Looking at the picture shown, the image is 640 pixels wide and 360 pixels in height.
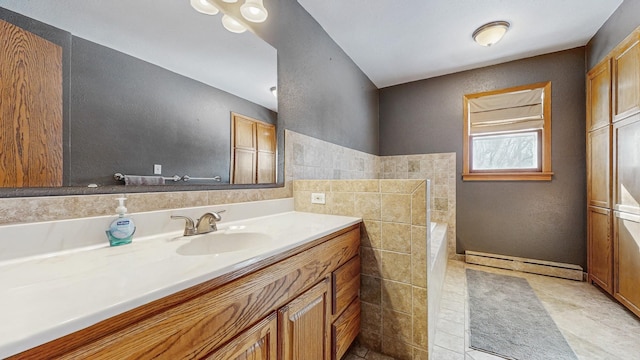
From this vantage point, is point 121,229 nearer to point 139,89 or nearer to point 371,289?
point 139,89

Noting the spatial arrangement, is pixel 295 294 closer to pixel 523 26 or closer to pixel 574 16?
pixel 523 26

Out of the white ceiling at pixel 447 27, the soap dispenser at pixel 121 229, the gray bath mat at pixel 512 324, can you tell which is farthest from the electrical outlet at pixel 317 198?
the white ceiling at pixel 447 27

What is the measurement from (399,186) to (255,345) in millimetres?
1003

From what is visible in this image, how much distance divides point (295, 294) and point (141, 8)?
1352 mm

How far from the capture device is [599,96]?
2.19m

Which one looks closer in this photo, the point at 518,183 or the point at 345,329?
the point at 345,329

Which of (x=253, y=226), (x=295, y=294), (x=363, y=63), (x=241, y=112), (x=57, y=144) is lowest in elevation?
(x=295, y=294)

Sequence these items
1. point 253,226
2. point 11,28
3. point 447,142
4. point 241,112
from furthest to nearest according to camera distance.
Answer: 1. point 447,142
2. point 241,112
3. point 253,226
4. point 11,28

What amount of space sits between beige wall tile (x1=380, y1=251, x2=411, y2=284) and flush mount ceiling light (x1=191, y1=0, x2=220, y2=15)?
1.62 m

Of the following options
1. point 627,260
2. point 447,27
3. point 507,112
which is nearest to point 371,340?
point 627,260

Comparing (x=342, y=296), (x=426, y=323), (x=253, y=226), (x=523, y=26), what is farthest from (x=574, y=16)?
(x=253, y=226)

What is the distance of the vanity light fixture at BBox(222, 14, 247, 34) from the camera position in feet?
4.38

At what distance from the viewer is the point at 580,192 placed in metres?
2.53

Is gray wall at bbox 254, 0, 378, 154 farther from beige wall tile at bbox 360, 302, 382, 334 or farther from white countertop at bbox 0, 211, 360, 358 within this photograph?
beige wall tile at bbox 360, 302, 382, 334
